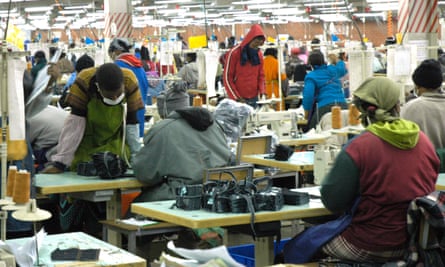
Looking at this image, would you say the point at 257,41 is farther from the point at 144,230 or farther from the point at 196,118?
the point at 144,230

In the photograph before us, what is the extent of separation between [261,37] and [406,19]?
4.04m

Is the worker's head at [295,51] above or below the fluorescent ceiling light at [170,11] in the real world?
below

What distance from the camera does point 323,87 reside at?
9867mm

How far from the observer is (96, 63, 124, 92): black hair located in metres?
5.77

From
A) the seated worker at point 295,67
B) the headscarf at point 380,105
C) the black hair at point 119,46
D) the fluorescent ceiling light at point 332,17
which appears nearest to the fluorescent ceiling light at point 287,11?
the fluorescent ceiling light at point 332,17

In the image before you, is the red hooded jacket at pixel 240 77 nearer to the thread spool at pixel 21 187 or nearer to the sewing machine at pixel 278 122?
the sewing machine at pixel 278 122

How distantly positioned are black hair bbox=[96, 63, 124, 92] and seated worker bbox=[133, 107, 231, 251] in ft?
1.40

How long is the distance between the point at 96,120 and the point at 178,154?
2.67 feet

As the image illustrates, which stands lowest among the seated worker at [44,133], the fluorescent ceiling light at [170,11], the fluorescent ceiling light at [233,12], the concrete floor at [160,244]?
the concrete floor at [160,244]

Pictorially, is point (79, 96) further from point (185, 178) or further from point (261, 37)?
point (261, 37)

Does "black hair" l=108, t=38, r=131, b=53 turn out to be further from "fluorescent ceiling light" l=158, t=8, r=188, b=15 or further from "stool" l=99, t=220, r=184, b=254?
"fluorescent ceiling light" l=158, t=8, r=188, b=15

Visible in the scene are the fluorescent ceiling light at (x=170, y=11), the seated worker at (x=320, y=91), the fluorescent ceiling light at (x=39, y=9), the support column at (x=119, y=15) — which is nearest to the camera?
the seated worker at (x=320, y=91)

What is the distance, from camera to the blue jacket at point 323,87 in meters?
9.80

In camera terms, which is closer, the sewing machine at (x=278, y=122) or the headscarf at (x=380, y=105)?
the headscarf at (x=380, y=105)
